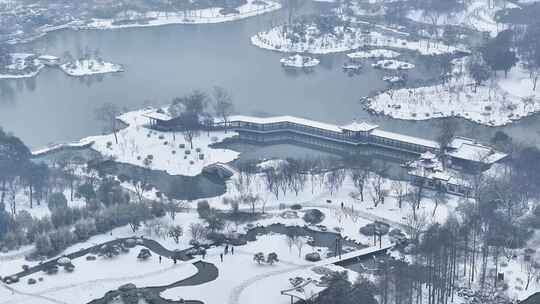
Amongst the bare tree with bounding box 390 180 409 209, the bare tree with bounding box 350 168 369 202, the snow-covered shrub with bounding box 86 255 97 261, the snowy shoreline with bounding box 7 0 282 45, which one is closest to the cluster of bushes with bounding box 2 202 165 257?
the snow-covered shrub with bounding box 86 255 97 261

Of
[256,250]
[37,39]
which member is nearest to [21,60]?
[37,39]

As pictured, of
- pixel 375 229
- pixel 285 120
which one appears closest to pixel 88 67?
pixel 285 120

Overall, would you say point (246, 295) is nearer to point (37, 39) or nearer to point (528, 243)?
point (528, 243)

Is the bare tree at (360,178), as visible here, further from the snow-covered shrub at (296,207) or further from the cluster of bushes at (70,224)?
the cluster of bushes at (70,224)

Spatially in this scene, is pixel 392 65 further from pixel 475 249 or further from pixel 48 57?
pixel 475 249

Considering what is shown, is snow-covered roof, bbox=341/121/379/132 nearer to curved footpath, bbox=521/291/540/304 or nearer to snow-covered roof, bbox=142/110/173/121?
snow-covered roof, bbox=142/110/173/121

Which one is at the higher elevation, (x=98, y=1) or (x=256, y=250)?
(x=98, y=1)
